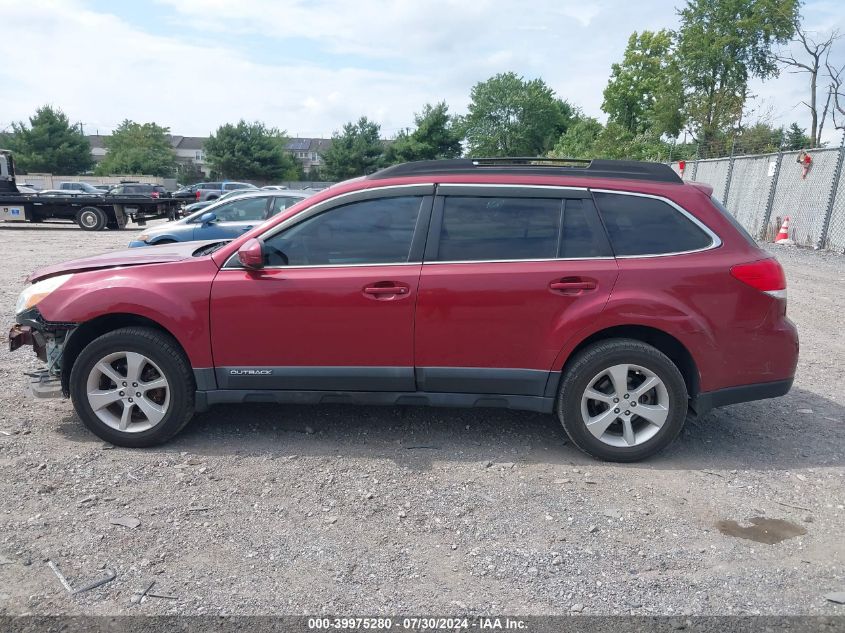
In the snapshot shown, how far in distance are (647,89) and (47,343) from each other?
57156mm

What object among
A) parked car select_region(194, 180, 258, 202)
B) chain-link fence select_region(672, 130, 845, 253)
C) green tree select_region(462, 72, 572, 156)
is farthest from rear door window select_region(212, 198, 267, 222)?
green tree select_region(462, 72, 572, 156)

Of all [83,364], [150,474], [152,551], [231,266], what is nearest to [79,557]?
[152,551]

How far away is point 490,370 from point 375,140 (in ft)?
217

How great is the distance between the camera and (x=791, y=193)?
54.6 ft

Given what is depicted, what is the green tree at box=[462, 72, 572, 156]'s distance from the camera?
89.3 meters

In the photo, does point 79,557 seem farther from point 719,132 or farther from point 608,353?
point 719,132

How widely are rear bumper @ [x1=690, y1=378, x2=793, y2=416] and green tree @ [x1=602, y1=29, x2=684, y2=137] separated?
154 ft

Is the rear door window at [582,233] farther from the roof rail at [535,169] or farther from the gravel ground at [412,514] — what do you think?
the gravel ground at [412,514]

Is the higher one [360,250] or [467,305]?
[360,250]

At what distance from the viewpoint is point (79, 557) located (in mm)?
3100

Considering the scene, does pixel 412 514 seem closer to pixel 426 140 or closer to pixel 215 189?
pixel 215 189

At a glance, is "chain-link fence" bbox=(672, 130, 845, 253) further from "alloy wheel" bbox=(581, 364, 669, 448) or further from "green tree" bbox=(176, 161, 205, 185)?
"green tree" bbox=(176, 161, 205, 185)

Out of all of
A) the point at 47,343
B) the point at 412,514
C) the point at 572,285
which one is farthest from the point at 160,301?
the point at 572,285

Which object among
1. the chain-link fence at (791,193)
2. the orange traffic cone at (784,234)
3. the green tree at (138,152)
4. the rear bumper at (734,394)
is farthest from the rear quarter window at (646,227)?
the green tree at (138,152)
